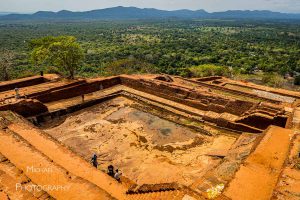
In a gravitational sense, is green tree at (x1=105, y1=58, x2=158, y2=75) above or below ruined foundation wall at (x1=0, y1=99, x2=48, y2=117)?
below

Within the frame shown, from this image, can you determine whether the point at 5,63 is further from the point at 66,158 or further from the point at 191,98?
the point at 66,158

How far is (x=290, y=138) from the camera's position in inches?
469

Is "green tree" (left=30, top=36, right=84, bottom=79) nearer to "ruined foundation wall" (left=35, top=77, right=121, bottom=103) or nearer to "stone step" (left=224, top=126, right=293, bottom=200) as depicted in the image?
"ruined foundation wall" (left=35, top=77, right=121, bottom=103)

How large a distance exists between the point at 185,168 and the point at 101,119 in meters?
7.02

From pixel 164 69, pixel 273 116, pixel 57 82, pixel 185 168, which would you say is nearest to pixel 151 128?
pixel 185 168

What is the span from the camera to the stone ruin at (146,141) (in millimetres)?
8773

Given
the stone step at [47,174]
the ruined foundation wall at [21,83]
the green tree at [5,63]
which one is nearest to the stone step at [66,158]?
the stone step at [47,174]

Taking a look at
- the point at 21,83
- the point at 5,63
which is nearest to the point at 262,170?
the point at 21,83

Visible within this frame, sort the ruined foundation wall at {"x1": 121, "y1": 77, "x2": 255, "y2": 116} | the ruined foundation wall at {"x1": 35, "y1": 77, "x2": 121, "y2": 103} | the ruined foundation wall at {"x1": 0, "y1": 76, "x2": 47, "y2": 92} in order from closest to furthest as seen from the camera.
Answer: the ruined foundation wall at {"x1": 121, "y1": 77, "x2": 255, "y2": 116}, the ruined foundation wall at {"x1": 35, "y1": 77, "x2": 121, "y2": 103}, the ruined foundation wall at {"x1": 0, "y1": 76, "x2": 47, "y2": 92}

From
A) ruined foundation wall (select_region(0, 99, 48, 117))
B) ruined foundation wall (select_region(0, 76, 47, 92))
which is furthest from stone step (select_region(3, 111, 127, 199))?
ruined foundation wall (select_region(0, 76, 47, 92))

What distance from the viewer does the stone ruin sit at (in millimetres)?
8773

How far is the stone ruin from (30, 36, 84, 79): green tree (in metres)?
1.60

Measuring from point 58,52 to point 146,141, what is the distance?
1187cm

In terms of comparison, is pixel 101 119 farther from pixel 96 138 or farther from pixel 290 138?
pixel 290 138
